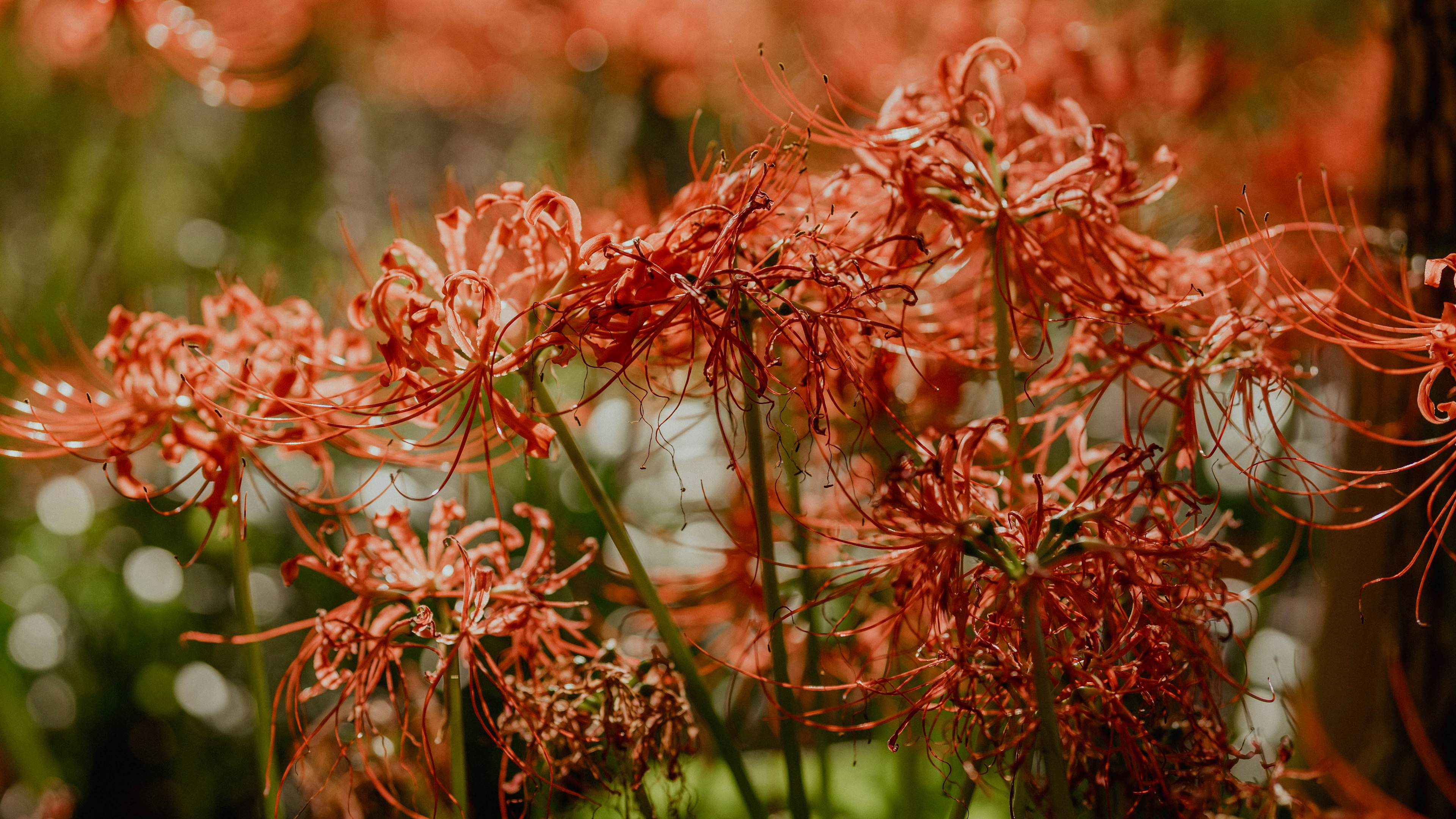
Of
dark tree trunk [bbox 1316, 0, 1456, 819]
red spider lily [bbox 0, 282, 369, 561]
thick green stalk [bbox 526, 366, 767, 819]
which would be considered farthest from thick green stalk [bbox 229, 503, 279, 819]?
dark tree trunk [bbox 1316, 0, 1456, 819]

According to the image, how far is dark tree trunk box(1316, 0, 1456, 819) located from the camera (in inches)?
23.9

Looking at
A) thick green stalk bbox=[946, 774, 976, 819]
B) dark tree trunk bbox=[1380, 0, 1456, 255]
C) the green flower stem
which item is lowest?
thick green stalk bbox=[946, 774, 976, 819]

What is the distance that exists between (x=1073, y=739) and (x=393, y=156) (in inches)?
97.8

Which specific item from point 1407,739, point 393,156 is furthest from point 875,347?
point 393,156

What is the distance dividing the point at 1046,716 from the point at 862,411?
19 cm

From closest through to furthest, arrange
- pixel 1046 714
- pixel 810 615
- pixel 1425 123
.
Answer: pixel 1046 714, pixel 810 615, pixel 1425 123

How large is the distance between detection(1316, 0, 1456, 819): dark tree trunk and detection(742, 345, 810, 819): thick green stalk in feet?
1.46

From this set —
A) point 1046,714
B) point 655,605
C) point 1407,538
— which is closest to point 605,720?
point 655,605

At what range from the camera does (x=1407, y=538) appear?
0.63 meters

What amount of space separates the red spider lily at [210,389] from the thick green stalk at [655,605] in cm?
8

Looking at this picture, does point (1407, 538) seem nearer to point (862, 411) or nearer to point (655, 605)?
point (862, 411)

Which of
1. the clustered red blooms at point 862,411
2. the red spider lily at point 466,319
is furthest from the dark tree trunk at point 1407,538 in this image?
the red spider lily at point 466,319

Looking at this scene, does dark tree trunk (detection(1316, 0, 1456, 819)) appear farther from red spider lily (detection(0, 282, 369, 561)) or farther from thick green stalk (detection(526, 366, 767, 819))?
red spider lily (detection(0, 282, 369, 561))

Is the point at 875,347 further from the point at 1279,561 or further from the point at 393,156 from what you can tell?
the point at 393,156
